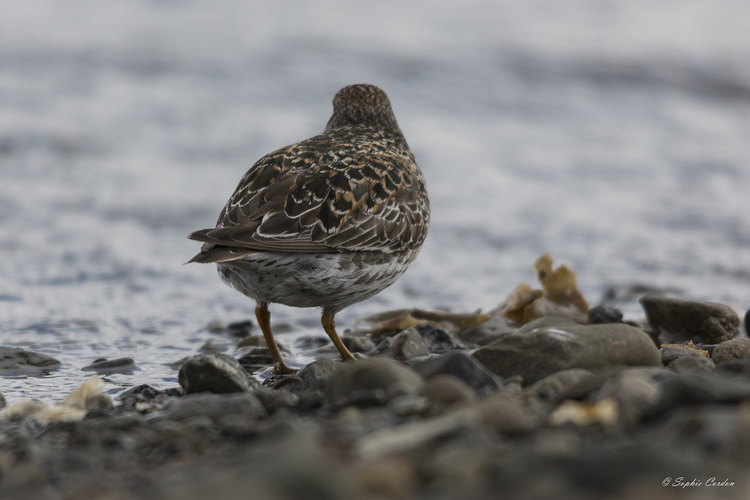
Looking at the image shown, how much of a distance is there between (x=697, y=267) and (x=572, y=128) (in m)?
6.46

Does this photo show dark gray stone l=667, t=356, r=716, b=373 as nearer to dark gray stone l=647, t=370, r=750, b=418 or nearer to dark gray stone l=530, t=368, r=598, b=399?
dark gray stone l=530, t=368, r=598, b=399

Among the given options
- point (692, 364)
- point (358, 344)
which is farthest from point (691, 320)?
point (358, 344)

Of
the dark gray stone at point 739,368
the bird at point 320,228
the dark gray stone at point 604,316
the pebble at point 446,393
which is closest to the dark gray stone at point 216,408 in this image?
the pebble at point 446,393

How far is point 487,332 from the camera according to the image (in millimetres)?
6531

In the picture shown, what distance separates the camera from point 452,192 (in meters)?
11.7

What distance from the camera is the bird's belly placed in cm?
502

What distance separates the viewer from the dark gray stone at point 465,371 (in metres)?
4.03

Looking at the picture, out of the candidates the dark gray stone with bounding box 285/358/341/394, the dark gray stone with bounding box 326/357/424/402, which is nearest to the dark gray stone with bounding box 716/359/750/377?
the dark gray stone with bounding box 326/357/424/402

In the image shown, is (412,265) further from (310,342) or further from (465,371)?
(465,371)

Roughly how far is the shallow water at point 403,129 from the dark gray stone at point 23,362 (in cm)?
19

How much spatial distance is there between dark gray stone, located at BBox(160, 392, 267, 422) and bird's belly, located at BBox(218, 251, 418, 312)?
1184mm

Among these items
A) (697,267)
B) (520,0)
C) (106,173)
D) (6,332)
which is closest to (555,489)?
(6,332)

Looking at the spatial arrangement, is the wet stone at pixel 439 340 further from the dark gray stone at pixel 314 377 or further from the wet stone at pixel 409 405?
the wet stone at pixel 409 405

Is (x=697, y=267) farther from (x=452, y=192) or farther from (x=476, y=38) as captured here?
(x=476, y=38)
